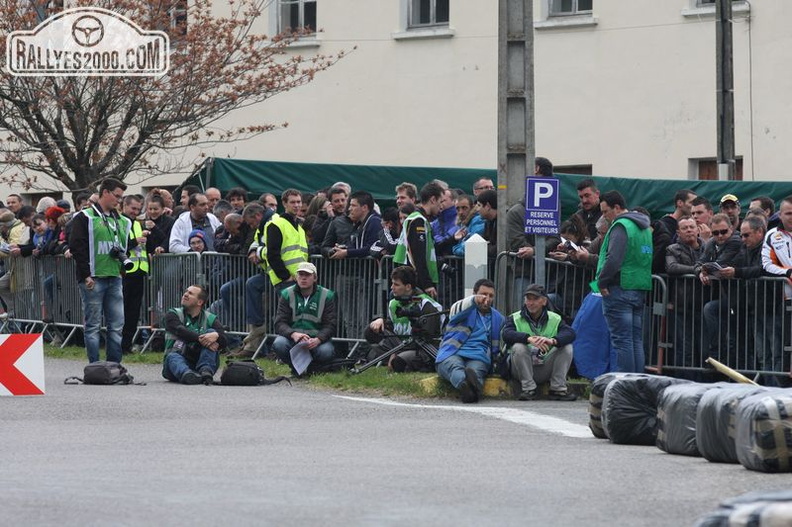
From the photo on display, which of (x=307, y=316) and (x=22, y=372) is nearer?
(x=22, y=372)

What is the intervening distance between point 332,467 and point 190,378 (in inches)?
287

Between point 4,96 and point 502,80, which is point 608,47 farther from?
point 502,80

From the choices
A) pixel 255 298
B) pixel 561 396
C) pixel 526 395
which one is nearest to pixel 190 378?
pixel 255 298

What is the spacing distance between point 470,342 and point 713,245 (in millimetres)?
2586

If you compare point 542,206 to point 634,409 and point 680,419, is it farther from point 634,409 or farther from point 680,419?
point 680,419

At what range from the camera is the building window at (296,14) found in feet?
107

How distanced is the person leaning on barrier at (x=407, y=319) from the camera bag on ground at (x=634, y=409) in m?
5.19

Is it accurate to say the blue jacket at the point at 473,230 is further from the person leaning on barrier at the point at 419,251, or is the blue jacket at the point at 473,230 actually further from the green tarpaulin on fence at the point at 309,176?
the green tarpaulin on fence at the point at 309,176

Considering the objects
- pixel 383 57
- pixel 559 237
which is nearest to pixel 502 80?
pixel 559 237

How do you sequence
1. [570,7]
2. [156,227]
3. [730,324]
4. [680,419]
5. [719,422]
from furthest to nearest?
[570,7]
[156,227]
[730,324]
[680,419]
[719,422]

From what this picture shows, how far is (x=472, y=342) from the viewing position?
16.2 metres

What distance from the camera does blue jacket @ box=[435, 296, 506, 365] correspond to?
1616 cm

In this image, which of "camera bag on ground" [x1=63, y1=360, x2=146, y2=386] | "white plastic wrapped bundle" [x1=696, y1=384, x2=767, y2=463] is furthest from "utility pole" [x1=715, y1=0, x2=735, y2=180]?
"white plastic wrapped bundle" [x1=696, y1=384, x2=767, y2=463]

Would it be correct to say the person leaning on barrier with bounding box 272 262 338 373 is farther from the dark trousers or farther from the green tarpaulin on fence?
the green tarpaulin on fence
